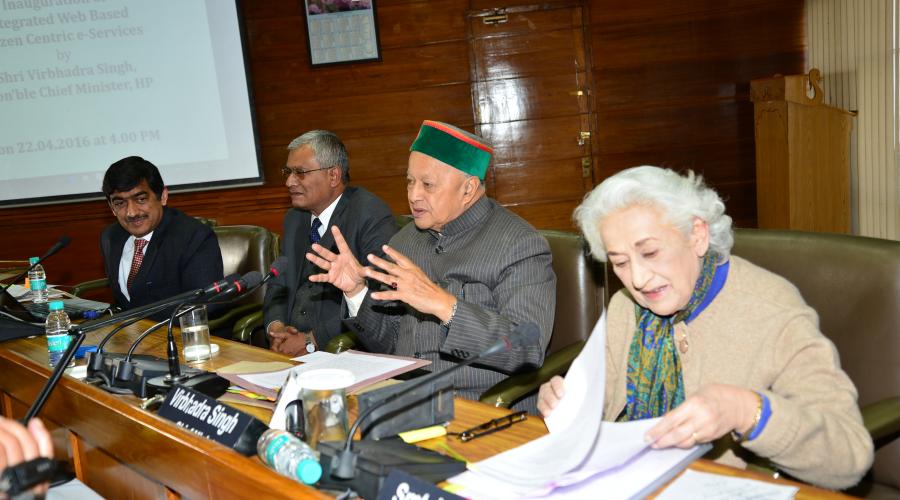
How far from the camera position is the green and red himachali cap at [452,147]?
2.32 metres

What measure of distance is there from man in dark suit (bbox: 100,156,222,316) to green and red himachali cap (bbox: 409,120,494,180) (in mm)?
1315

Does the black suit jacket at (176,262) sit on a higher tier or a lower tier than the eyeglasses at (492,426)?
higher

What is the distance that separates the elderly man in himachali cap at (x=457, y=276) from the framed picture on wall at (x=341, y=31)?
3.68 m

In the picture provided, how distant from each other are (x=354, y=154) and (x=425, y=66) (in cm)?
84

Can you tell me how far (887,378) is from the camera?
1.69 m

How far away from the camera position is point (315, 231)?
329 cm

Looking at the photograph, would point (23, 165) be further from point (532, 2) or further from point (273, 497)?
point (273, 497)

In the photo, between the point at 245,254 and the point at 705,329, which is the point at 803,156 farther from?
the point at 705,329

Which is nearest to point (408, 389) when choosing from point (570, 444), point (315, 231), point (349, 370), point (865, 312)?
point (570, 444)

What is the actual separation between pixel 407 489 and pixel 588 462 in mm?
293

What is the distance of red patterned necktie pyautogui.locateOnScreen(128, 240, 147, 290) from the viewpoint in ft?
10.9

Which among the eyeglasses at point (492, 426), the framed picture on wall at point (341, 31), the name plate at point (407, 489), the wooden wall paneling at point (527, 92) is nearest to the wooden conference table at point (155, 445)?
the eyeglasses at point (492, 426)

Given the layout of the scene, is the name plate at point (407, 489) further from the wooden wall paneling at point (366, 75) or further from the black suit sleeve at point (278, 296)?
the wooden wall paneling at point (366, 75)

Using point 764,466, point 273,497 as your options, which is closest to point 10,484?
point 273,497
